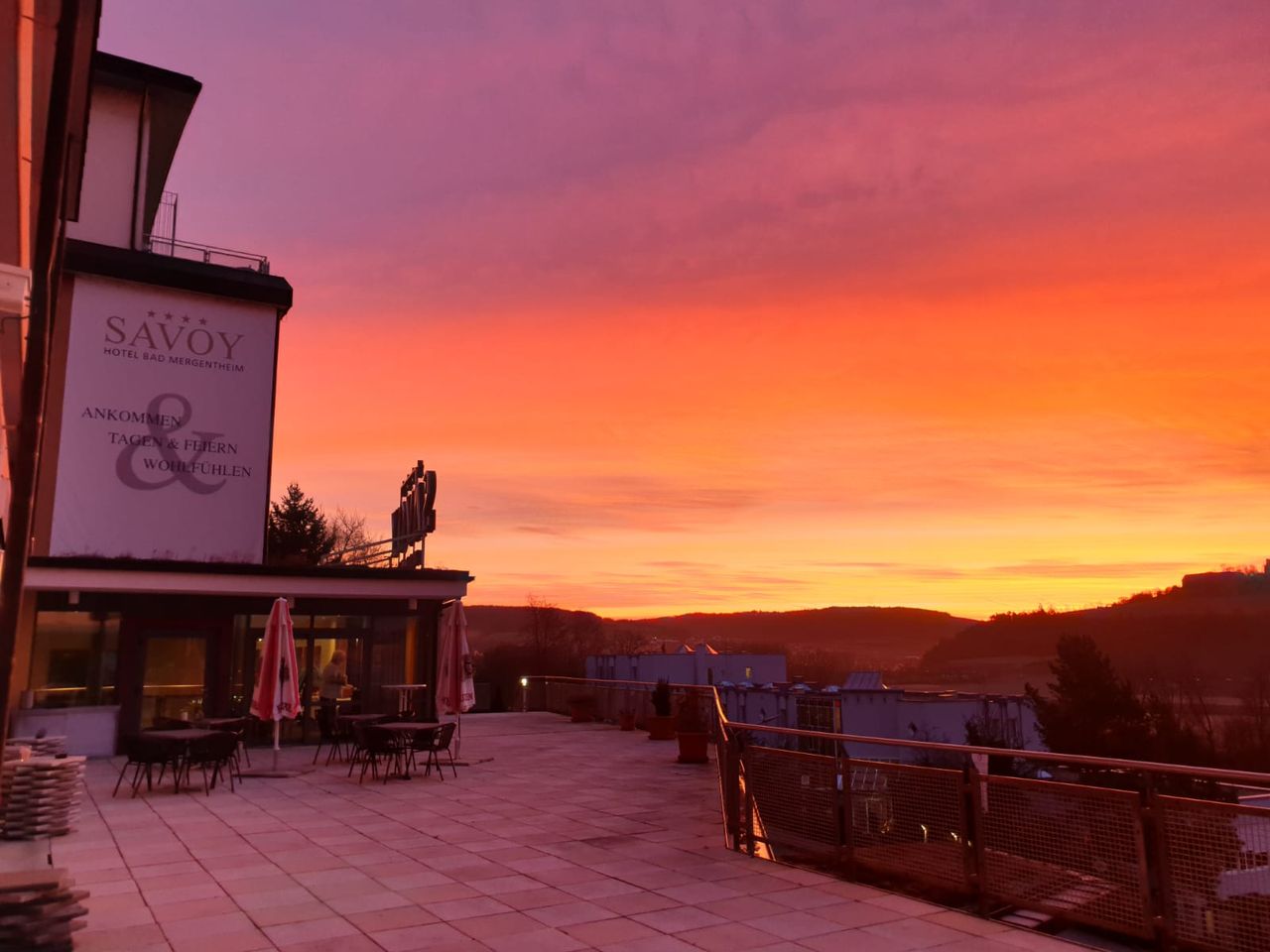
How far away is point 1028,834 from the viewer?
5449 millimetres

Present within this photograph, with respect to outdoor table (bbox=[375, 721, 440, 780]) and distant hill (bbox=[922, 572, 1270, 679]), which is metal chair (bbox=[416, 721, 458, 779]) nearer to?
outdoor table (bbox=[375, 721, 440, 780])

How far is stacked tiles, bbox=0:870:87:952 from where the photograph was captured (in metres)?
4.80

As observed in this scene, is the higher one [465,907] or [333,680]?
[333,680]

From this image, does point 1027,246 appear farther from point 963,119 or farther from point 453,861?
point 453,861

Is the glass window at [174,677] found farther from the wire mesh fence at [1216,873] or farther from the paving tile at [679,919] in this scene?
the wire mesh fence at [1216,873]

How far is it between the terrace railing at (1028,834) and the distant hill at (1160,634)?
10600 centimetres

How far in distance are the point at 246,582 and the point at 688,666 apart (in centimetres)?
3351

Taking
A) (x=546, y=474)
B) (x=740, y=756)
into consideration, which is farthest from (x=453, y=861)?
(x=546, y=474)

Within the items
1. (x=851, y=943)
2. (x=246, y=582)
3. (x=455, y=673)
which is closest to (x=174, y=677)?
(x=246, y=582)

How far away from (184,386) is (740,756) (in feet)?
55.7

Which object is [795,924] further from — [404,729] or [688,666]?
[688,666]

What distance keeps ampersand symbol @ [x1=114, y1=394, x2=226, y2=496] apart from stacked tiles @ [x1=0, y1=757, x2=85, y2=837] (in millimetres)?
12711

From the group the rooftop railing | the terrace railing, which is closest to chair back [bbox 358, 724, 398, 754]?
the terrace railing

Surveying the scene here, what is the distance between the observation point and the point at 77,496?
1859 centimetres
